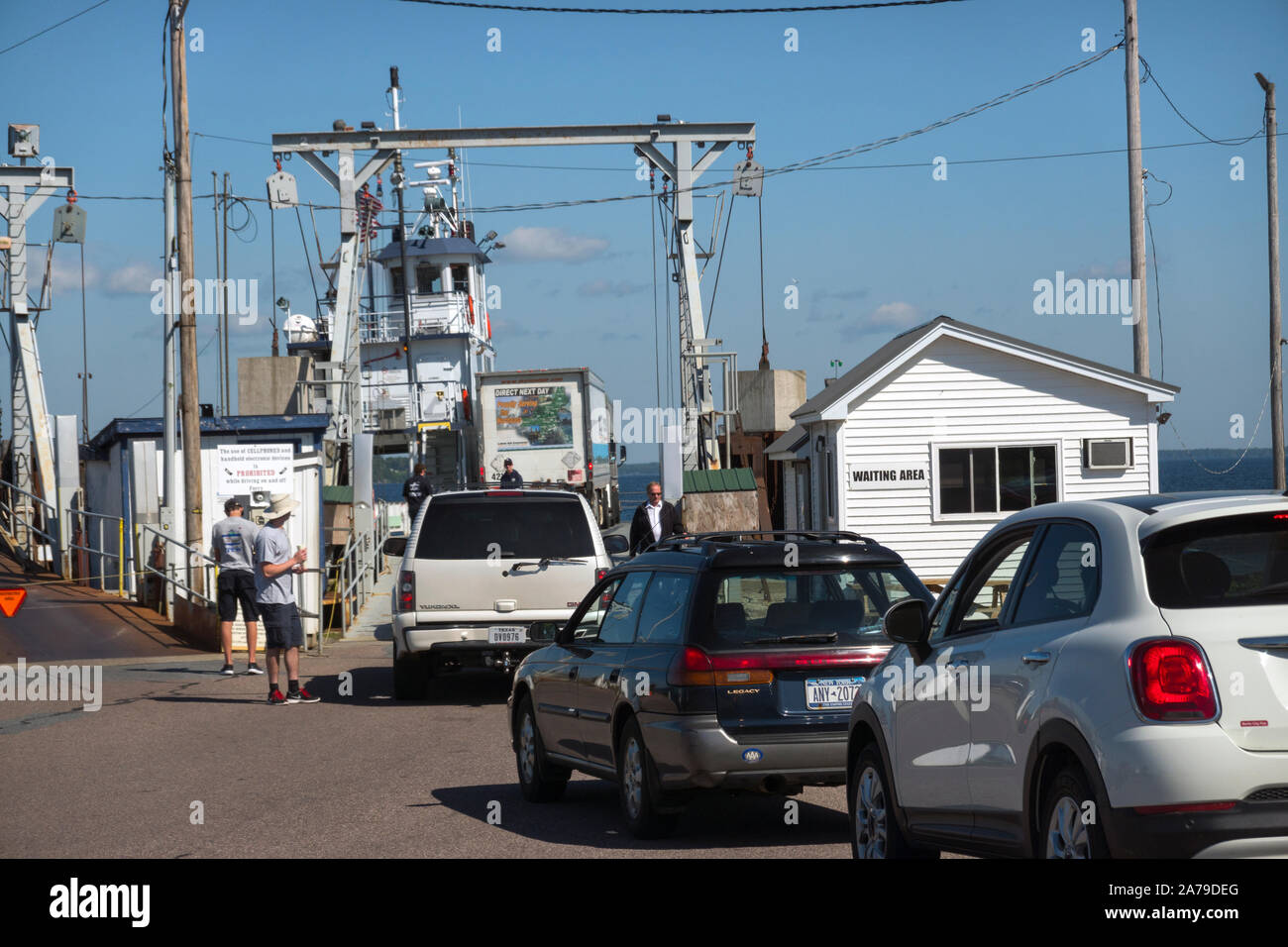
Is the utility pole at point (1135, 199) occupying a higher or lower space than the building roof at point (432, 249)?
lower

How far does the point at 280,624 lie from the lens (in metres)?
15.2

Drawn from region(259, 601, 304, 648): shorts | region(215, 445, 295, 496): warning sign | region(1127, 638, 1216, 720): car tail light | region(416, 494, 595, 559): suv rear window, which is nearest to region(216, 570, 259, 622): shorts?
region(259, 601, 304, 648): shorts

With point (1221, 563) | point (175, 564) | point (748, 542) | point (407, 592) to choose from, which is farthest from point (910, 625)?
point (175, 564)

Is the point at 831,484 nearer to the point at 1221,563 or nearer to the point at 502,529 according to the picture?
the point at 502,529

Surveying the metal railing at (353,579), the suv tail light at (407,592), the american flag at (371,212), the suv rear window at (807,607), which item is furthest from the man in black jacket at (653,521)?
the american flag at (371,212)

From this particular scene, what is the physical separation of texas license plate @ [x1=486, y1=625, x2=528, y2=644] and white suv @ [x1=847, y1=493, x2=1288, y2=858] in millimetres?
8725

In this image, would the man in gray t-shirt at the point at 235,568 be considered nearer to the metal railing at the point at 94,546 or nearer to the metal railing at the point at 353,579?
the metal railing at the point at 353,579

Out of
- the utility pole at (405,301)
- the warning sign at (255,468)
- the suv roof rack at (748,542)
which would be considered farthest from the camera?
the utility pole at (405,301)

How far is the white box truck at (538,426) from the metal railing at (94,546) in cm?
1047

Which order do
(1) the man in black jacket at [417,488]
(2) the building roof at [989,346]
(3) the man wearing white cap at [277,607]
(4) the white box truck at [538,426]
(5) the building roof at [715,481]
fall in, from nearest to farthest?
Answer: (3) the man wearing white cap at [277,607] → (2) the building roof at [989,346] → (1) the man in black jacket at [417,488] → (5) the building roof at [715,481] → (4) the white box truck at [538,426]

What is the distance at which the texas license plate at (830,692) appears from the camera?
8156mm

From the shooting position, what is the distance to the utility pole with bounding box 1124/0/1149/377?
22.3m

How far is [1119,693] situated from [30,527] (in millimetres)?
24039
